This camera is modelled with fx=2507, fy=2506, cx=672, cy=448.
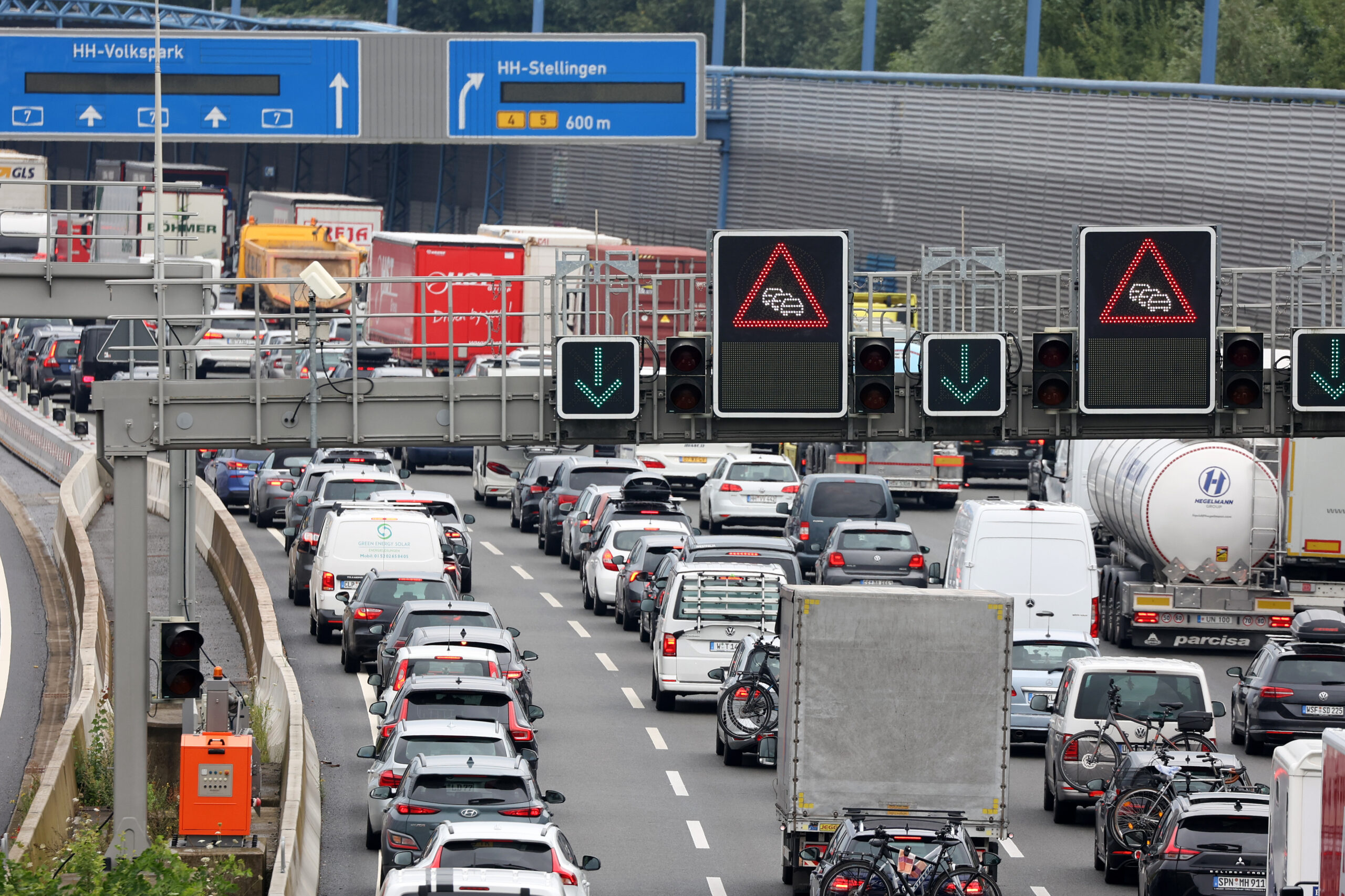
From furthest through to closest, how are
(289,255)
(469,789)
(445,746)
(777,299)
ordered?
(289,255) < (777,299) < (445,746) < (469,789)

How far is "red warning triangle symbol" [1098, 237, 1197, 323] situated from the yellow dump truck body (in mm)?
52294

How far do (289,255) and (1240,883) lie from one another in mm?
59406

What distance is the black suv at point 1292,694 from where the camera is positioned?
27.2 metres

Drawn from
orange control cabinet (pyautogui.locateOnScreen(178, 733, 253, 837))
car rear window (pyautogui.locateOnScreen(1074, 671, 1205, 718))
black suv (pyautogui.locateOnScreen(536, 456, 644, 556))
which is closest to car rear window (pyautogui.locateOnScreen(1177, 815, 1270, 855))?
car rear window (pyautogui.locateOnScreen(1074, 671, 1205, 718))

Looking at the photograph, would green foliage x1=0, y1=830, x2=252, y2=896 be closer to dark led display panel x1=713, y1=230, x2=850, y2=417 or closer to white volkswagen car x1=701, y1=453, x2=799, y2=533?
dark led display panel x1=713, y1=230, x2=850, y2=417

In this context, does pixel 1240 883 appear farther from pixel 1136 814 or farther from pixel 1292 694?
pixel 1292 694

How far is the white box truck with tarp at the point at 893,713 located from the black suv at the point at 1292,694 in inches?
322

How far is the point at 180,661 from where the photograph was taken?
18.3 meters

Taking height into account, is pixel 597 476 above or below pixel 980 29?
below

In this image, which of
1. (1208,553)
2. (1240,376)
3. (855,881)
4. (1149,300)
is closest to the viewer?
(855,881)

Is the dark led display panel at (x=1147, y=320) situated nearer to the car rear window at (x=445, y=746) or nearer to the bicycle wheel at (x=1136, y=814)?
the bicycle wheel at (x=1136, y=814)

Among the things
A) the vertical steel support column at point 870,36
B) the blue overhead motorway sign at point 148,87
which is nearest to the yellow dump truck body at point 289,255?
the vertical steel support column at point 870,36

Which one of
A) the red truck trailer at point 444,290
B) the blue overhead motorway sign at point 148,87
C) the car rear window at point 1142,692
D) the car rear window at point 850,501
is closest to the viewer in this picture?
the car rear window at point 1142,692

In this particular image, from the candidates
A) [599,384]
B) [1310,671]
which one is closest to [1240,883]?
[599,384]
